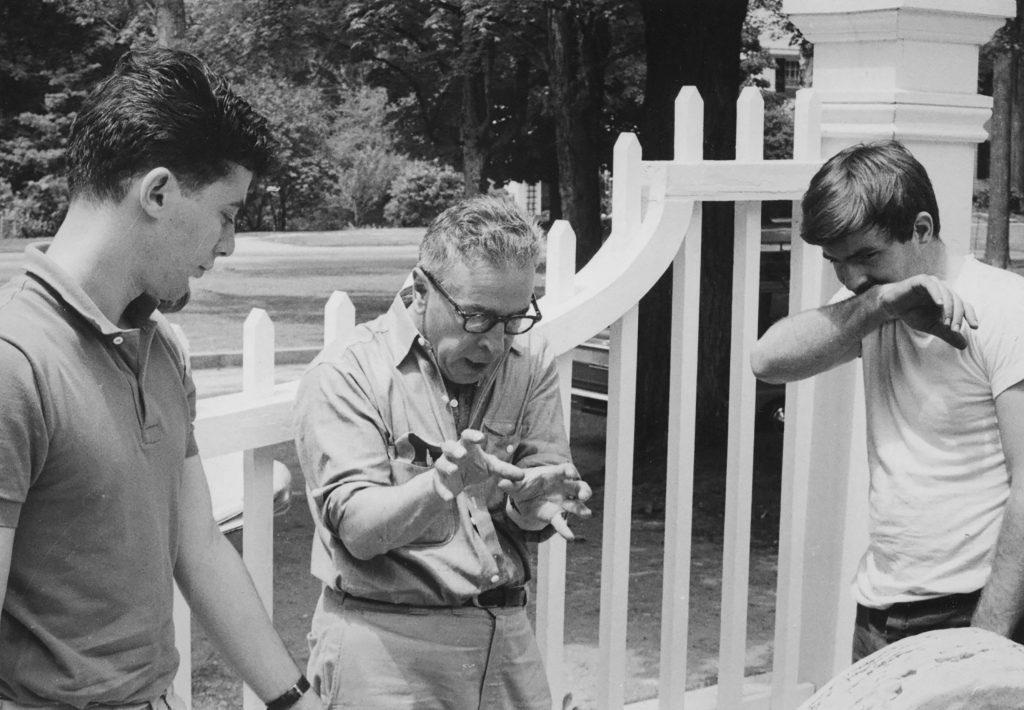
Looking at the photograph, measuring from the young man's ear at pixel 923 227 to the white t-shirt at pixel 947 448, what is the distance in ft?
0.33

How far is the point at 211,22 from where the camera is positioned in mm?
21312

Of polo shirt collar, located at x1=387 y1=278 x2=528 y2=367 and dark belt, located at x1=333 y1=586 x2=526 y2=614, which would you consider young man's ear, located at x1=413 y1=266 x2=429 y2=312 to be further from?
dark belt, located at x1=333 y1=586 x2=526 y2=614

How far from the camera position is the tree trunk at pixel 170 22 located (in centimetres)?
1446

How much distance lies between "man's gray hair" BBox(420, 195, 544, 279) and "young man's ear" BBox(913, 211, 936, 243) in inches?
31.3

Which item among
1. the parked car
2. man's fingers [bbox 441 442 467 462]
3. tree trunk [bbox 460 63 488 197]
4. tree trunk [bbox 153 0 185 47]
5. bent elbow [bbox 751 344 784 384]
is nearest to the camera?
man's fingers [bbox 441 442 467 462]

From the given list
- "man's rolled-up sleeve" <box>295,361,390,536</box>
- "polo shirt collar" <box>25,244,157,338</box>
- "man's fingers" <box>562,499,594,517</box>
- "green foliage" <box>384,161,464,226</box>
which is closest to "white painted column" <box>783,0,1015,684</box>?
"man's fingers" <box>562,499,594,517</box>

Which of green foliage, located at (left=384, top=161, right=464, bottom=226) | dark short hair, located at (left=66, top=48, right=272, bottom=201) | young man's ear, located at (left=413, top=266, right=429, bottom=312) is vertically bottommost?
young man's ear, located at (left=413, top=266, right=429, bottom=312)

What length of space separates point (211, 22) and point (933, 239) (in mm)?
20055

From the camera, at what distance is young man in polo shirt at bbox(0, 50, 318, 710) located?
174cm

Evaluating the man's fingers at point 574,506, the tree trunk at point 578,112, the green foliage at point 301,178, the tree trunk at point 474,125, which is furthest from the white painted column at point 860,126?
the green foliage at point 301,178

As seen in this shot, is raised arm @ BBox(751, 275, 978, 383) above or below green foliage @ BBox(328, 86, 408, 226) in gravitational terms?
below

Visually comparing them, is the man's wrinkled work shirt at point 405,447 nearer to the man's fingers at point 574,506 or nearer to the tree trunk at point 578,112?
the man's fingers at point 574,506

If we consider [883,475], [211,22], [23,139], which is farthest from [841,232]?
[23,139]

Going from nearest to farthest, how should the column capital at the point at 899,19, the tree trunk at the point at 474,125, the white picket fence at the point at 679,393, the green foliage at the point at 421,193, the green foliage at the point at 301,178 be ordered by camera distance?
the white picket fence at the point at 679,393 → the column capital at the point at 899,19 → the tree trunk at the point at 474,125 → the green foliage at the point at 301,178 → the green foliage at the point at 421,193
